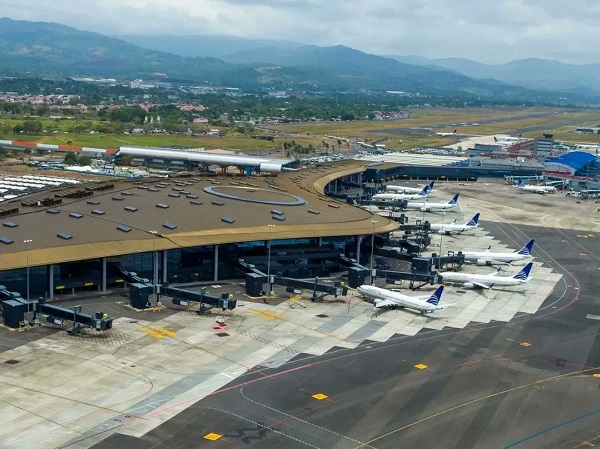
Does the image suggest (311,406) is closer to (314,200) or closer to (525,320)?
(525,320)

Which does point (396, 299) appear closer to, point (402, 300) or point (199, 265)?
point (402, 300)

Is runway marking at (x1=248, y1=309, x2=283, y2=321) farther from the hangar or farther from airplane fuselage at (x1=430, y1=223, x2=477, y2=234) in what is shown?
airplane fuselage at (x1=430, y1=223, x2=477, y2=234)

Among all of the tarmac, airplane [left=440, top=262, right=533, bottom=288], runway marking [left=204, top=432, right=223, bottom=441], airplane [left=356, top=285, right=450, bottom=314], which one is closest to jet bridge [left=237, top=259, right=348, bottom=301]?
the tarmac

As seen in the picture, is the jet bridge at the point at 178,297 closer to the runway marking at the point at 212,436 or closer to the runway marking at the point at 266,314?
the runway marking at the point at 266,314

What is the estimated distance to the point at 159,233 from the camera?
106 metres

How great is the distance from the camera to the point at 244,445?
191ft

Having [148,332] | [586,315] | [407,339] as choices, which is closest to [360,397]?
[407,339]

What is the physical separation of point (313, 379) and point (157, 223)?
1832 inches

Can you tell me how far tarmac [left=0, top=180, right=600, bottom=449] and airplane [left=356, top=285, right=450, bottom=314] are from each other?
1249mm

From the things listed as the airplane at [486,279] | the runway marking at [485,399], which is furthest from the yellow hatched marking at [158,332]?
the airplane at [486,279]

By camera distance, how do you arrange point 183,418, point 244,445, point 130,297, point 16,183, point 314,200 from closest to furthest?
point 244,445 → point 183,418 → point 130,297 → point 314,200 → point 16,183

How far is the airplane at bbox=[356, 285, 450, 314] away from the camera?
96375 mm

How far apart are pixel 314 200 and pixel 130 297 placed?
54.9 metres

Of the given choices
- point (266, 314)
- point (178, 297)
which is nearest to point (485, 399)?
point (266, 314)
